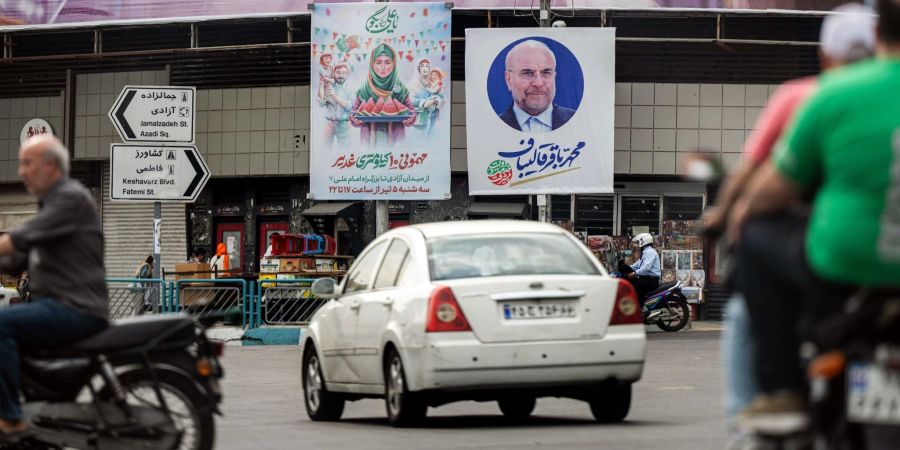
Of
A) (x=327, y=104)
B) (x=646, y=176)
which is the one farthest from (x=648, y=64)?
(x=327, y=104)

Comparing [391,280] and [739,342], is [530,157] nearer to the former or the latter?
[391,280]

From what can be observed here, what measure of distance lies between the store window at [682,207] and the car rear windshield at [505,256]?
2270 cm

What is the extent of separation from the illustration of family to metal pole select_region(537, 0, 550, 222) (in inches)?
84.3

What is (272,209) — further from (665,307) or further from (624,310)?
(624,310)

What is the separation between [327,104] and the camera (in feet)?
102

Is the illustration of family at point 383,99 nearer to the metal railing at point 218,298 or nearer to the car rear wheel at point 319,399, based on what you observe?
the metal railing at point 218,298

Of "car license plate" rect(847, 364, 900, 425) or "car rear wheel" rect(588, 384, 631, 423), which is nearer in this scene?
"car license plate" rect(847, 364, 900, 425)

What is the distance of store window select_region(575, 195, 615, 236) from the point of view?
33906 mm

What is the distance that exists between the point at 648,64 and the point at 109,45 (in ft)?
38.0

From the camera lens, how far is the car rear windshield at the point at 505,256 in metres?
11.2

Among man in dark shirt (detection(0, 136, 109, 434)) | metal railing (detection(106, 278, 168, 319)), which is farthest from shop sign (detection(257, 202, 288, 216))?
→ man in dark shirt (detection(0, 136, 109, 434))

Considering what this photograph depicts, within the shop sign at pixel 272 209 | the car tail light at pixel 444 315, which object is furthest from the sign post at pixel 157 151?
the shop sign at pixel 272 209

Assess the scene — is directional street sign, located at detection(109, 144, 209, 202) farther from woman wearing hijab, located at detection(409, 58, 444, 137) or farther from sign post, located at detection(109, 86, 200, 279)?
woman wearing hijab, located at detection(409, 58, 444, 137)

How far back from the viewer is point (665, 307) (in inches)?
1080
